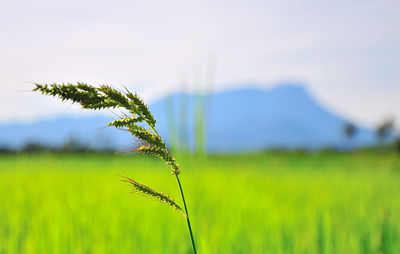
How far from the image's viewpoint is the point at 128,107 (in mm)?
807

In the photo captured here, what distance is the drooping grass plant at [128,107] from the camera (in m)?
0.74

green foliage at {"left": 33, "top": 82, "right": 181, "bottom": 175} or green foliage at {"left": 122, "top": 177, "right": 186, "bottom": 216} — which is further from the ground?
green foliage at {"left": 33, "top": 82, "right": 181, "bottom": 175}

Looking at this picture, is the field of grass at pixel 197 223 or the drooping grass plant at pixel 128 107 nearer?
the drooping grass plant at pixel 128 107

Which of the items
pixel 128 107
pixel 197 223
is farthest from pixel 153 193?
pixel 197 223

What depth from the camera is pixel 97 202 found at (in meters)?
5.27

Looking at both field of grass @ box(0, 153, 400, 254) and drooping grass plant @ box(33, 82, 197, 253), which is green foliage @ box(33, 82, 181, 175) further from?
field of grass @ box(0, 153, 400, 254)

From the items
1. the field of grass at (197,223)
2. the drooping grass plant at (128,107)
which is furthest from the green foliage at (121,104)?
the field of grass at (197,223)

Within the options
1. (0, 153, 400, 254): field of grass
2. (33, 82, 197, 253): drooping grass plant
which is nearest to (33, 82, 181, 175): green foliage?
(33, 82, 197, 253): drooping grass plant

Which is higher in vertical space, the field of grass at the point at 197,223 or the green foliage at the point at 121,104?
the green foliage at the point at 121,104

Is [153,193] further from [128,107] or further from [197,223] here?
[197,223]

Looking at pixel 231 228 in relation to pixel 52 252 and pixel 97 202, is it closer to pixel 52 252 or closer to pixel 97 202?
pixel 52 252

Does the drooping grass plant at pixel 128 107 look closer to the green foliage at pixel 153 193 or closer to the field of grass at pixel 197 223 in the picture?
the green foliage at pixel 153 193

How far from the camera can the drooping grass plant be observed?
0.74 metres

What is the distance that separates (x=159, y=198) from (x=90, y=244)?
103 inches
